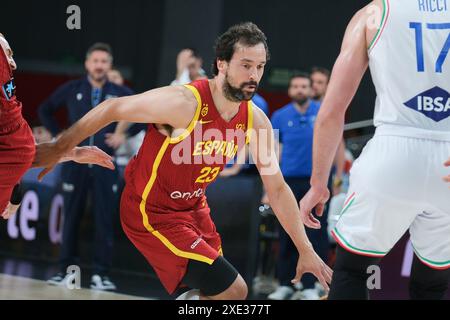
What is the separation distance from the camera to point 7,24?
55.6 ft

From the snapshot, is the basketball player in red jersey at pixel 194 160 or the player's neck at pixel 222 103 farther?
the player's neck at pixel 222 103

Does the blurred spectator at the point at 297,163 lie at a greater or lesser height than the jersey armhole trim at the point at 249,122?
lesser


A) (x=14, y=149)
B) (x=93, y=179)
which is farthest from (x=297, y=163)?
(x=14, y=149)

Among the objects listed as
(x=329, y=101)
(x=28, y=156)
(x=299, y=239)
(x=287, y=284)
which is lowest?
(x=287, y=284)

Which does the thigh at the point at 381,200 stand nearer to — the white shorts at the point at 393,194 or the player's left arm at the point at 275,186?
the white shorts at the point at 393,194

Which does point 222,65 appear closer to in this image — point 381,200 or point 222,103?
point 222,103

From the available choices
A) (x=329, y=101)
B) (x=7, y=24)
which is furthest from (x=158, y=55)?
(x=329, y=101)

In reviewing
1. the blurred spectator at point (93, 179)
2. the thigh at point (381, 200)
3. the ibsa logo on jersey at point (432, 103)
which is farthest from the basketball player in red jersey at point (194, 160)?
the blurred spectator at point (93, 179)

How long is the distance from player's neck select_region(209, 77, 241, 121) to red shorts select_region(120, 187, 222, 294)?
0.56 metres

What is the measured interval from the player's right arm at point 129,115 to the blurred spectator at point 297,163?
3212 mm

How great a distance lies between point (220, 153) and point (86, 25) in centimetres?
1281

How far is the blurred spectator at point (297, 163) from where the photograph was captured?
7.23 m

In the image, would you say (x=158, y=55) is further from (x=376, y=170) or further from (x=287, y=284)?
(x=376, y=170)

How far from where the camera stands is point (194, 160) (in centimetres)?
423
